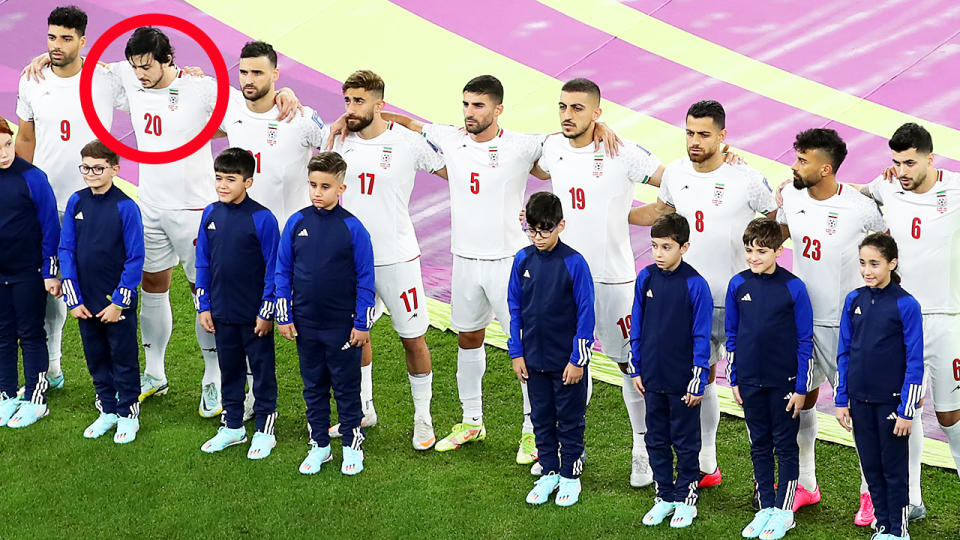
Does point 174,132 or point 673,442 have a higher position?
point 174,132

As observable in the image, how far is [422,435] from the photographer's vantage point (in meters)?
6.53

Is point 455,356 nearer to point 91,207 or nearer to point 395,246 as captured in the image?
point 395,246

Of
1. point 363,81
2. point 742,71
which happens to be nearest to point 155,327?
point 363,81

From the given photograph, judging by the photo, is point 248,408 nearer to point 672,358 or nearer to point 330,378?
point 330,378

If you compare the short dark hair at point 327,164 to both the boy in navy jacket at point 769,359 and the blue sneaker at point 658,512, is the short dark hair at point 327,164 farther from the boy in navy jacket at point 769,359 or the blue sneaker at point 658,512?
the blue sneaker at point 658,512

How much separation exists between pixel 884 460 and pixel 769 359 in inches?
25.4

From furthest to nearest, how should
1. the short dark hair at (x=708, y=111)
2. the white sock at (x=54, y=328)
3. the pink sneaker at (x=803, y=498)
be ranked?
the white sock at (x=54, y=328) → the pink sneaker at (x=803, y=498) → the short dark hair at (x=708, y=111)

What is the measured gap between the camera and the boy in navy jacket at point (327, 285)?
589 cm

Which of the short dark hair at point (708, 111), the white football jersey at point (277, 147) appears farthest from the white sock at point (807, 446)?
the white football jersey at point (277, 147)

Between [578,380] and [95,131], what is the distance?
122 inches

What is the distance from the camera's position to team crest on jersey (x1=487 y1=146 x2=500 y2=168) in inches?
241

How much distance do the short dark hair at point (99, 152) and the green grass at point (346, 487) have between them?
149 centimetres

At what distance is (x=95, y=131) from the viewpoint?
6.75 m

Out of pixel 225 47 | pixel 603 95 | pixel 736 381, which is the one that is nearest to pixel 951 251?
pixel 736 381
